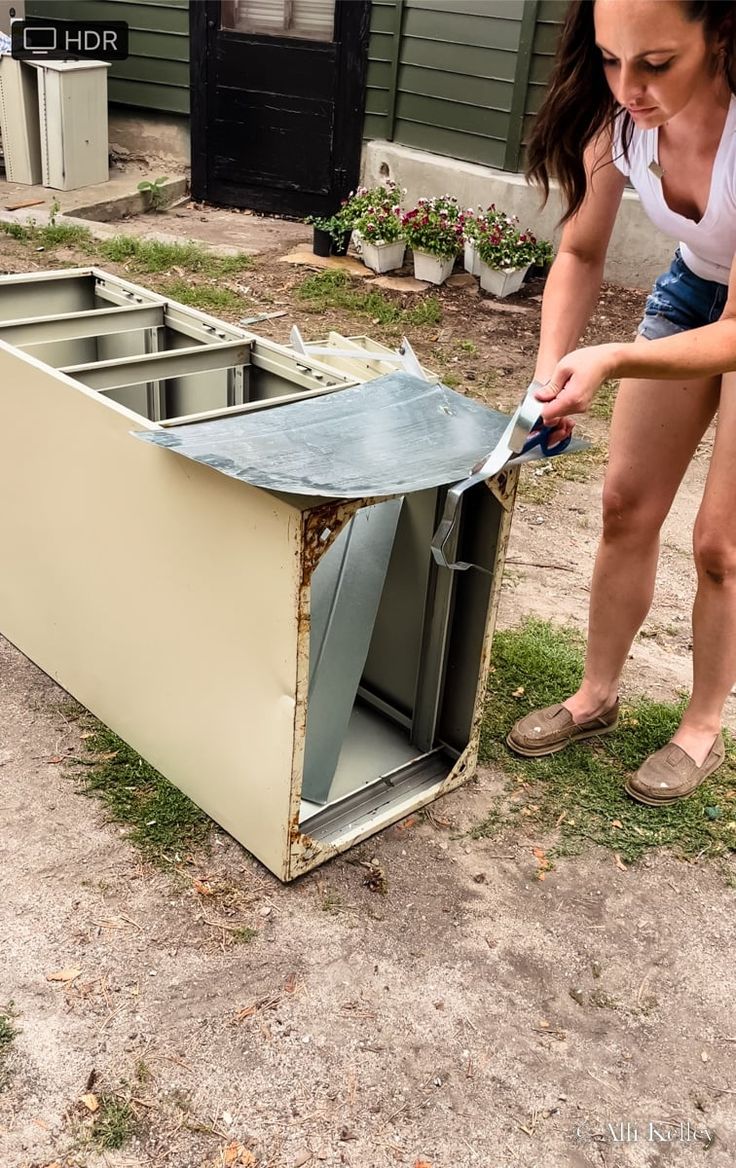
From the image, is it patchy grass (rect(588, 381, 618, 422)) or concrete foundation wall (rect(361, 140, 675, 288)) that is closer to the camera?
patchy grass (rect(588, 381, 618, 422))

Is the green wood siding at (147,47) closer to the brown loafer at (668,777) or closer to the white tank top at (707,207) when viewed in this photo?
the white tank top at (707,207)

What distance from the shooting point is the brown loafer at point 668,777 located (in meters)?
2.60

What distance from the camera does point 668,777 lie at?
2.61 metres

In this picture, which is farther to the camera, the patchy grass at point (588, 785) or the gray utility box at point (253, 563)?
the patchy grass at point (588, 785)

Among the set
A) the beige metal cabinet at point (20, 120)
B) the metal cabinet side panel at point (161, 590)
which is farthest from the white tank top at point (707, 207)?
the beige metal cabinet at point (20, 120)

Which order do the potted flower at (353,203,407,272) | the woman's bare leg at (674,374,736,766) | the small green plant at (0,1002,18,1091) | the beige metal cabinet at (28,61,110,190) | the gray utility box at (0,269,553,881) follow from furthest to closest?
the beige metal cabinet at (28,61,110,190), the potted flower at (353,203,407,272), the woman's bare leg at (674,374,736,766), the gray utility box at (0,269,553,881), the small green plant at (0,1002,18,1091)

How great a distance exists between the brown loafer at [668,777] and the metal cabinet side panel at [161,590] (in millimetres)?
959

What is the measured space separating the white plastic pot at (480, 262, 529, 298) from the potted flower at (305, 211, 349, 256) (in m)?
1.05

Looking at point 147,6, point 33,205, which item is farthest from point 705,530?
point 147,6

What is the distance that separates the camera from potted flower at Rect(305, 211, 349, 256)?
7008 mm

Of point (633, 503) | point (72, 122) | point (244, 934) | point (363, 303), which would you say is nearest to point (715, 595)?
point (633, 503)

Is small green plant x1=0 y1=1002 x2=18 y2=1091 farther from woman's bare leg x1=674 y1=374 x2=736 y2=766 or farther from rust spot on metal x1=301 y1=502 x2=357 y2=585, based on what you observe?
woman's bare leg x1=674 y1=374 x2=736 y2=766

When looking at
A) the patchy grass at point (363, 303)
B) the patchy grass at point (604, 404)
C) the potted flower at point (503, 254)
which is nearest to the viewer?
the patchy grass at point (604, 404)

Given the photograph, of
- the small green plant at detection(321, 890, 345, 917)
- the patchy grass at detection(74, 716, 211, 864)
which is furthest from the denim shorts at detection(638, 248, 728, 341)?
the patchy grass at detection(74, 716, 211, 864)
